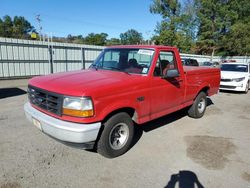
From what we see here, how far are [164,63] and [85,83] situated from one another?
6.87 feet

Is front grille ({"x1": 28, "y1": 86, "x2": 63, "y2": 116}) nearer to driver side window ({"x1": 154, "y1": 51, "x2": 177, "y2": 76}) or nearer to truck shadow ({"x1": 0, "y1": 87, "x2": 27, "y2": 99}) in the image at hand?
driver side window ({"x1": 154, "y1": 51, "x2": 177, "y2": 76})

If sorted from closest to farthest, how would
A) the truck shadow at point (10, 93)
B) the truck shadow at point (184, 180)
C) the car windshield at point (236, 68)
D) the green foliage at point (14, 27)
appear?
the truck shadow at point (184, 180), the truck shadow at point (10, 93), the car windshield at point (236, 68), the green foliage at point (14, 27)

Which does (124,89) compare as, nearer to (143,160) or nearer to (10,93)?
(143,160)

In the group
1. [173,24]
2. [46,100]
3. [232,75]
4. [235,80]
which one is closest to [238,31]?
[173,24]

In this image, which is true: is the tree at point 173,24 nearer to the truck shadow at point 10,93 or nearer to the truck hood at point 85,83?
the truck shadow at point 10,93

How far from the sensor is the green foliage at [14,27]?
60.6 meters

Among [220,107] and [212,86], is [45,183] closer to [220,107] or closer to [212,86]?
[212,86]

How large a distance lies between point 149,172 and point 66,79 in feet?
7.12

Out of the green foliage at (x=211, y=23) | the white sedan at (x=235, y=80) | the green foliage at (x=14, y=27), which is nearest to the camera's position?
the white sedan at (x=235, y=80)

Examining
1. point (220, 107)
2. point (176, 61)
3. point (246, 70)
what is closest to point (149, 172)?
point (176, 61)

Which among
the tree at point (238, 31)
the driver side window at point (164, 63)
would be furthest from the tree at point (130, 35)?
the driver side window at point (164, 63)

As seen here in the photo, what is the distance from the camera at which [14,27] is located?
65.0 meters

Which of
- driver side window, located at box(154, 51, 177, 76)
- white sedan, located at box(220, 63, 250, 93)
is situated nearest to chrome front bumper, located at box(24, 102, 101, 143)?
driver side window, located at box(154, 51, 177, 76)

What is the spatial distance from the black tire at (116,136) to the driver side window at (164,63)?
4.17 feet
